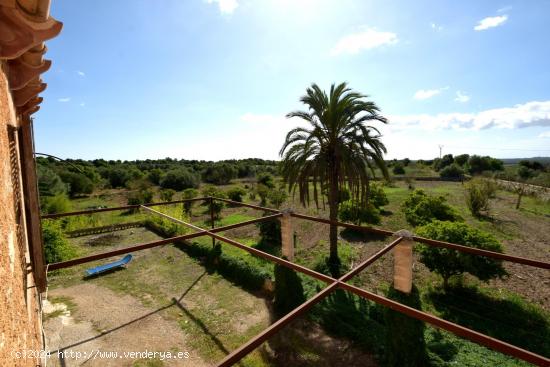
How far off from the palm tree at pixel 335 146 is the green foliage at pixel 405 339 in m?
4.57

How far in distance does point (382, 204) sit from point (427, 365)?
15.1 meters

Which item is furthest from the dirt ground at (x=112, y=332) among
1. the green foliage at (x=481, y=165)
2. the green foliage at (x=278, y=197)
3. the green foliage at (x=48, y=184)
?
the green foliage at (x=481, y=165)

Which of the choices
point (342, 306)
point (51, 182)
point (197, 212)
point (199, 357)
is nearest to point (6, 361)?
point (199, 357)

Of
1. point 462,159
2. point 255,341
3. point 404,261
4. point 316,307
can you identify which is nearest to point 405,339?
point 404,261

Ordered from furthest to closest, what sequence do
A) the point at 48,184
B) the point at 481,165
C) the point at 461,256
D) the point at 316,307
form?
the point at 481,165 < the point at 48,184 < the point at 461,256 < the point at 316,307

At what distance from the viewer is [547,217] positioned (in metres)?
16.8

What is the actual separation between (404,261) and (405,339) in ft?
4.85

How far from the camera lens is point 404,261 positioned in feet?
16.9

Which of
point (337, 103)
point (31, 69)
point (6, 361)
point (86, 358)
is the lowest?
point (86, 358)

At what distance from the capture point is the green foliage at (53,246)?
33.1 feet

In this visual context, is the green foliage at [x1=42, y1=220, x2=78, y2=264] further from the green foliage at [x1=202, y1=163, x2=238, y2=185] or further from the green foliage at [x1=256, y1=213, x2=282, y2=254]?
the green foliage at [x1=202, y1=163, x2=238, y2=185]

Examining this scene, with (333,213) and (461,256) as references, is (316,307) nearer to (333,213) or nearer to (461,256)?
(333,213)

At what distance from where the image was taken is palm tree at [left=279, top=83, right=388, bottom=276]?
9.70 metres

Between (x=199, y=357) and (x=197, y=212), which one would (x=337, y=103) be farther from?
(x=197, y=212)
